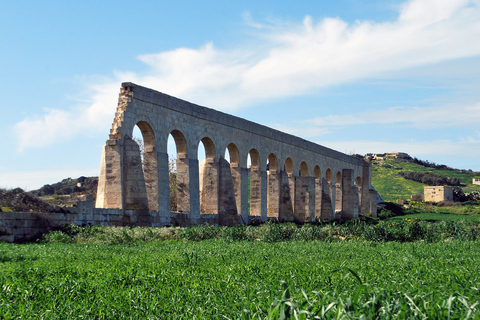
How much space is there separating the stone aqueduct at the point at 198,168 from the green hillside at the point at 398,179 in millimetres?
34490

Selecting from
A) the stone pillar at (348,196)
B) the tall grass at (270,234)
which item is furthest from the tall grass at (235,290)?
the stone pillar at (348,196)

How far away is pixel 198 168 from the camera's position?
23156 mm

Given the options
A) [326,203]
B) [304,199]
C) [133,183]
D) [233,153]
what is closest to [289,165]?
[304,199]

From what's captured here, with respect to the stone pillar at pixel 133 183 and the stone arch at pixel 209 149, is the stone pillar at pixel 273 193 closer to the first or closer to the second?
the stone arch at pixel 209 149

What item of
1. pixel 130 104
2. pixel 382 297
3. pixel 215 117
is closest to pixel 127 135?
pixel 130 104

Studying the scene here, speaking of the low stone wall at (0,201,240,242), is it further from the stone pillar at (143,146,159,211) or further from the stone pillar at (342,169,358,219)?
the stone pillar at (342,169,358,219)

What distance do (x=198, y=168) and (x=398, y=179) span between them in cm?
6138

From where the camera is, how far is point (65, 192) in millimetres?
48938

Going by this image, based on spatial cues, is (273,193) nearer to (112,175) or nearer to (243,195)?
(243,195)

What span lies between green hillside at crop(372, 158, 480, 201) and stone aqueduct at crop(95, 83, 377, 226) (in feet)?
113

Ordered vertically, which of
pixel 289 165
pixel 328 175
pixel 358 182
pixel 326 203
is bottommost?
pixel 326 203

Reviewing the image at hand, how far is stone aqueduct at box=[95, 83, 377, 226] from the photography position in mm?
19281

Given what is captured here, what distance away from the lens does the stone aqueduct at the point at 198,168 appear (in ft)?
63.3

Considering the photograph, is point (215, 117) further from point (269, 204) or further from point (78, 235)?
point (78, 235)
